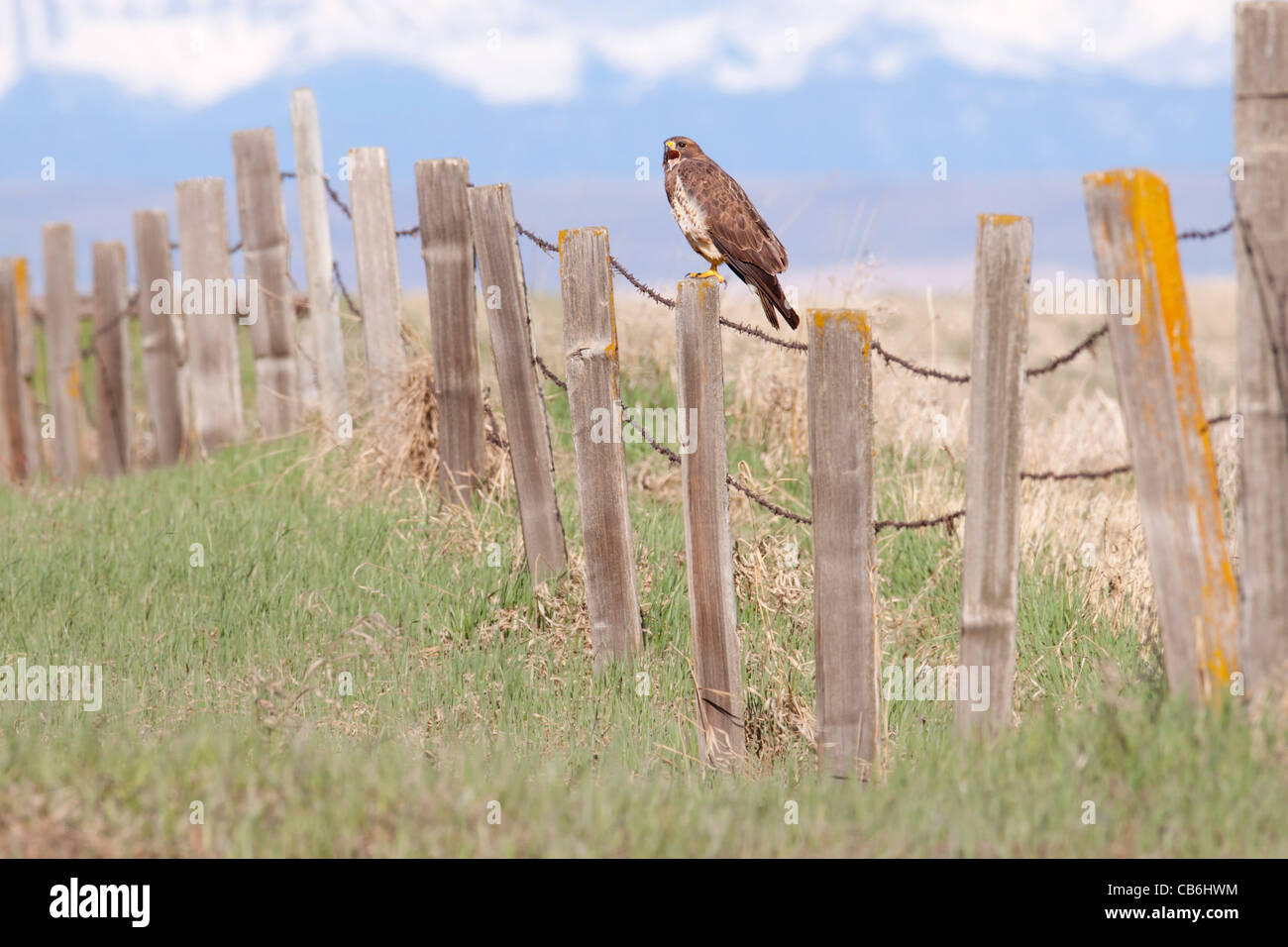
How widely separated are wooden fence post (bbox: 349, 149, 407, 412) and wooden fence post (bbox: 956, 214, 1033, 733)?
459cm

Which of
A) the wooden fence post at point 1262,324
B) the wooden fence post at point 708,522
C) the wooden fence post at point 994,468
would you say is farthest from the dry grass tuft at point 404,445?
the wooden fence post at point 1262,324

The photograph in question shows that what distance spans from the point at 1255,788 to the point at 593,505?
2631 mm

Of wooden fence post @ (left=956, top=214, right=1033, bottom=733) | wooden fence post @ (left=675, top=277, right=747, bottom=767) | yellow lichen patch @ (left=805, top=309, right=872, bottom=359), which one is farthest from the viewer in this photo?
wooden fence post @ (left=675, top=277, right=747, bottom=767)

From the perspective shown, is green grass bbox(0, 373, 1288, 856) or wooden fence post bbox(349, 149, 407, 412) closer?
green grass bbox(0, 373, 1288, 856)

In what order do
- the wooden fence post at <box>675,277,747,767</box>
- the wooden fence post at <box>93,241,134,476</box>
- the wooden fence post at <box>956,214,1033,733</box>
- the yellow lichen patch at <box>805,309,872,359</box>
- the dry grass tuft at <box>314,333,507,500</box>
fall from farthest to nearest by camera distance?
the wooden fence post at <box>93,241,134,476</box>
the dry grass tuft at <box>314,333,507,500</box>
the wooden fence post at <box>675,277,747,767</box>
the yellow lichen patch at <box>805,309,872,359</box>
the wooden fence post at <box>956,214,1033,733</box>

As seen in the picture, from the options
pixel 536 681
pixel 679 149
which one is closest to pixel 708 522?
pixel 536 681

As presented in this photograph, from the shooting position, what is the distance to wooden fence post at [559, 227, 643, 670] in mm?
4641

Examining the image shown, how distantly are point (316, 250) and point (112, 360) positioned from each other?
10.2ft

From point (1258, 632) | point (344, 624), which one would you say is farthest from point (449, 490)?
point (1258, 632)

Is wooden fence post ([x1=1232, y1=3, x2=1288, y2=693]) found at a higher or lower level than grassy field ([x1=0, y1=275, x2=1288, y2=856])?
higher

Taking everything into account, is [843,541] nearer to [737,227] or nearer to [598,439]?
[598,439]

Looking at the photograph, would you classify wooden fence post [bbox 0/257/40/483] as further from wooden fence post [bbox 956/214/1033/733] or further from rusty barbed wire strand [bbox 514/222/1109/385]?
wooden fence post [bbox 956/214/1033/733]

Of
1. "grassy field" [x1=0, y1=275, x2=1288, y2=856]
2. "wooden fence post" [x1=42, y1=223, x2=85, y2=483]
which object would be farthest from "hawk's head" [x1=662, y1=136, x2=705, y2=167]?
"wooden fence post" [x1=42, y1=223, x2=85, y2=483]
